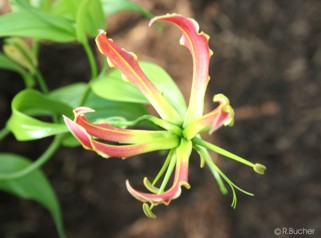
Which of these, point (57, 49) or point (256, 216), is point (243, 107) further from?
point (57, 49)

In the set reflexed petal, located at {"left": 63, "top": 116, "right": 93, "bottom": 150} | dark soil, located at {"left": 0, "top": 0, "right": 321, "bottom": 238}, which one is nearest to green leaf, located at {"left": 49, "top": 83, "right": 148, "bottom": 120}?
reflexed petal, located at {"left": 63, "top": 116, "right": 93, "bottom": 150}

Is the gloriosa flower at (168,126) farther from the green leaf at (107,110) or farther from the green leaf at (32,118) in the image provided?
the green leaf at (107,110)

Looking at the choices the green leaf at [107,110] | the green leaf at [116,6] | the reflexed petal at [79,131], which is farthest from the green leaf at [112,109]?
the reflexed petal at [79,131]

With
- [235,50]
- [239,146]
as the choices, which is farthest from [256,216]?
[235,50]

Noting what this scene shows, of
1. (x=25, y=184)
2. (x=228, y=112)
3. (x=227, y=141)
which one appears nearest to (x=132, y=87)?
(x=228, y=112)

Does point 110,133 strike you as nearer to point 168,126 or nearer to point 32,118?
point 168,126

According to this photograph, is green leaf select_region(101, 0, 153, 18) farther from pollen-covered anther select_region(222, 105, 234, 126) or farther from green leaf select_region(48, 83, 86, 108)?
pollen-covered anther select_region(222, 105, 234, 126)
